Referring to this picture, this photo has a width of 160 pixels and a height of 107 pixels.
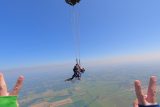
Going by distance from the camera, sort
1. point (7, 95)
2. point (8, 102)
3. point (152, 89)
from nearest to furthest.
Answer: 1. point (8, 102)
2. point (7, 95)
3. point (152, 89)

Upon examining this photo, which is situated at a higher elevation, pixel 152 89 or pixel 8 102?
pixel 152 89

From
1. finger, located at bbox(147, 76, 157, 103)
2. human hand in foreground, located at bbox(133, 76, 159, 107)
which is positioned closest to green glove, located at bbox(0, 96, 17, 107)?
human hand in foreground, located at bbox(133, 76, 159, 107)

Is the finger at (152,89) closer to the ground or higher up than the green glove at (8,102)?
higher up

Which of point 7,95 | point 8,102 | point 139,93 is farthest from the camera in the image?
point 7,95

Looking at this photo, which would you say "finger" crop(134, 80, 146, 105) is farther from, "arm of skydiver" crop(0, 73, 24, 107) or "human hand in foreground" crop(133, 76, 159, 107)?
"arm of skydiver" crop(0, 73, 24, 107)

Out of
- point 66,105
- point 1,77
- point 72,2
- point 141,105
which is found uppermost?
point 72,2

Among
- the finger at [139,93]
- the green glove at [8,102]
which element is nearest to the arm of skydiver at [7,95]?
the green glove at [8,102]

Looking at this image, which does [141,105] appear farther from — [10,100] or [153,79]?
[10,100]

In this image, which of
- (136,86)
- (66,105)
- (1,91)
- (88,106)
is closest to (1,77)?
(1,91)

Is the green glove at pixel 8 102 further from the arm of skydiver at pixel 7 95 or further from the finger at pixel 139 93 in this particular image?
the finger at pixel 139 93

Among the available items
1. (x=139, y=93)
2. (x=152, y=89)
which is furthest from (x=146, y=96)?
(x=139, y=93)

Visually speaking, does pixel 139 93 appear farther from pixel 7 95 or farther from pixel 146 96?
pixel 7 95
